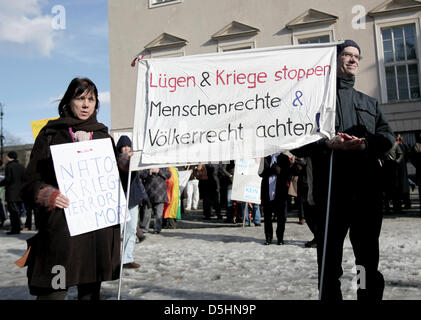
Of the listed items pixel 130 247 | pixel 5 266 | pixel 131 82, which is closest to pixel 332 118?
pixel 130 247

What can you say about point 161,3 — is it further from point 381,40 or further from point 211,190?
point 211,190

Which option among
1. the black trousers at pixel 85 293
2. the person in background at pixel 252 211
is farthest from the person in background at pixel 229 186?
the black trousers at pixel 85 293

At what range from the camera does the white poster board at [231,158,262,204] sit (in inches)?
367

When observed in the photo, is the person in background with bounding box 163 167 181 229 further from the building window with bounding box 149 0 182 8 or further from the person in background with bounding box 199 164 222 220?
the building window with bounding box 149 0 182 8

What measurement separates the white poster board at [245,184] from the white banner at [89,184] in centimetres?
676

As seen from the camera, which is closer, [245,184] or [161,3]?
[245,184]

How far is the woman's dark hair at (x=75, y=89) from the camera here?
2543 mm

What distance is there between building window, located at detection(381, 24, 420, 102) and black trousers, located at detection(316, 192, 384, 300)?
17415mm

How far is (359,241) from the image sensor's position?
2.71 meters

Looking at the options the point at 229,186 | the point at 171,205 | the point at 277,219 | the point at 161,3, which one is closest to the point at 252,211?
the point at 229,186

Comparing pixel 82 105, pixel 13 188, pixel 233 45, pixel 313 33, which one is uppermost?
pixel 233 45

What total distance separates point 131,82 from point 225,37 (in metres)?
5.97

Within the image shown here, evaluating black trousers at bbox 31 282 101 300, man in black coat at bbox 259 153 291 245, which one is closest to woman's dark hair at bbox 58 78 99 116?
black trousers at bbox 31 282 101 300

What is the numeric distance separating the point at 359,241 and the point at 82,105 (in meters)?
2.08
